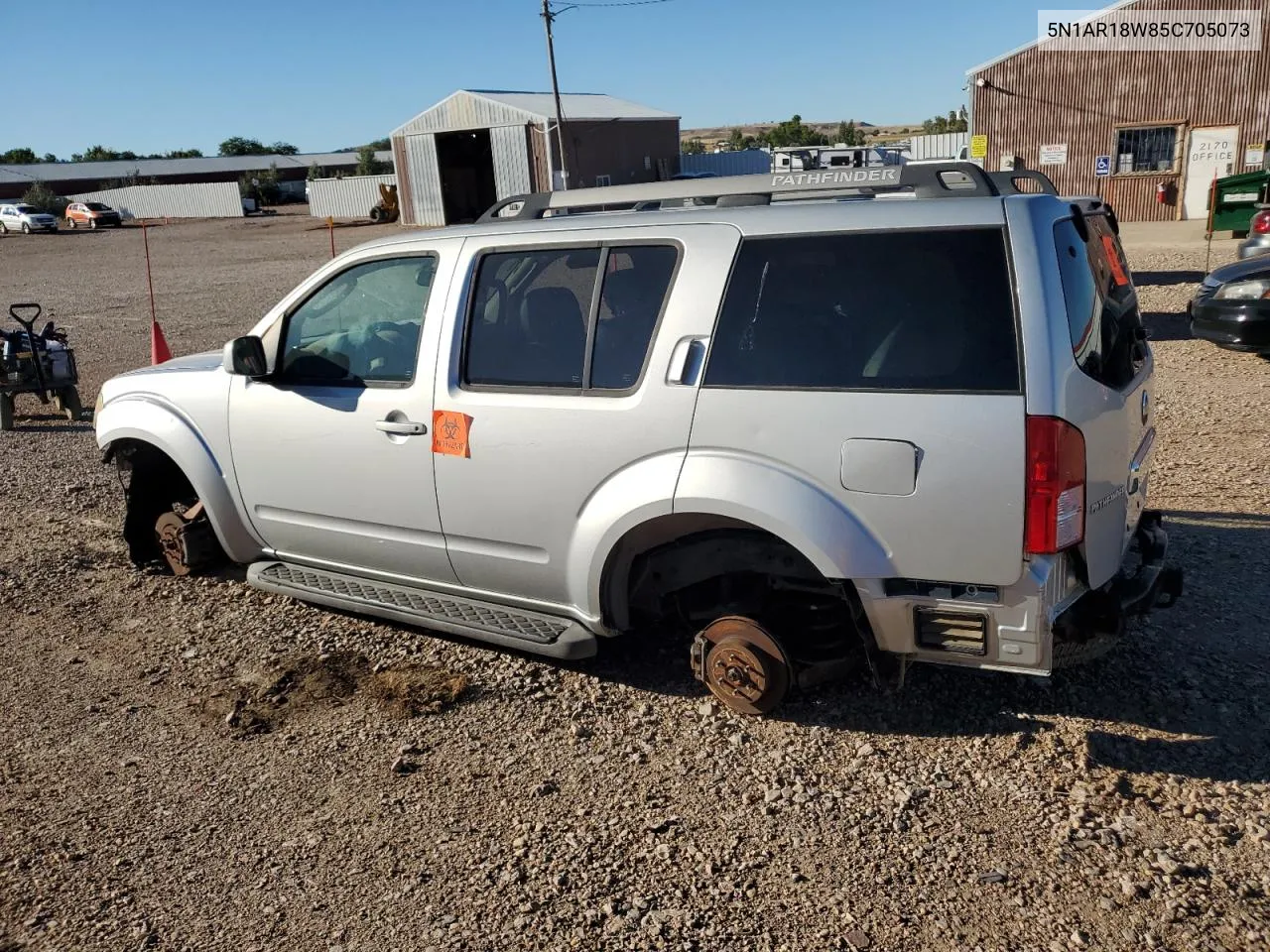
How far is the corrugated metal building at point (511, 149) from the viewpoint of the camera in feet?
122

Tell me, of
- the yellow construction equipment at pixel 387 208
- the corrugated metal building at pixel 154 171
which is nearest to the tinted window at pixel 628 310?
the yellow construction equipment at pixel 387 208

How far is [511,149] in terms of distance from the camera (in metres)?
38.1

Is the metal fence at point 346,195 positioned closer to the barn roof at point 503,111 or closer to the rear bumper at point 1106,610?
the barn roof at point 503,111

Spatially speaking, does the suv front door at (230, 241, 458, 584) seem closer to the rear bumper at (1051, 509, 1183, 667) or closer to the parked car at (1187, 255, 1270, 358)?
the rear bumper at (1051, 509, 1183, 667)

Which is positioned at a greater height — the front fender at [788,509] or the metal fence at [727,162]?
the metal fence at [727,162]

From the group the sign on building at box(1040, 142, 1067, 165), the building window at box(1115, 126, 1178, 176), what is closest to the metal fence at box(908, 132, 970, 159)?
the sign on building at box(1040, 142, 1067, 165)

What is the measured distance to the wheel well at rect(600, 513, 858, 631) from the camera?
3877mm

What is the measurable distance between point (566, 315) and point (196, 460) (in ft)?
7.12

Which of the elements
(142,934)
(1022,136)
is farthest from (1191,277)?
(142,934)

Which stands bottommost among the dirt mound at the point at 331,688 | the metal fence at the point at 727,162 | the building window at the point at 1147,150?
the dirt mound at the point at 331,688

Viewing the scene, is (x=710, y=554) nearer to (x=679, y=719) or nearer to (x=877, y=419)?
(x=679, y=719)

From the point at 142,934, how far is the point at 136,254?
37.6 m

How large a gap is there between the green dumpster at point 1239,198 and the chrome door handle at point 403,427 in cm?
1667

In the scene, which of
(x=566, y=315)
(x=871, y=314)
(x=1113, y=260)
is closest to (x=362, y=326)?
(x=566, y=315)
